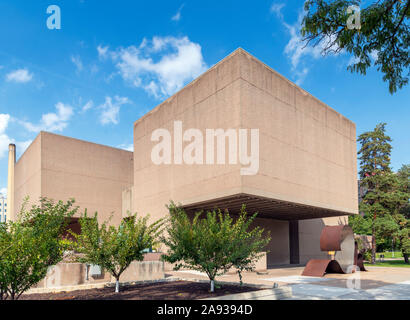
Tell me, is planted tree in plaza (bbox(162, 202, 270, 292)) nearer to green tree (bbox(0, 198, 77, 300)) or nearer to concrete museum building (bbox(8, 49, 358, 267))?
green tree (bbox(0, 198, 77, 300))

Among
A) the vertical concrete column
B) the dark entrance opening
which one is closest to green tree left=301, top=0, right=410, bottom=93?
the dark entrance opening

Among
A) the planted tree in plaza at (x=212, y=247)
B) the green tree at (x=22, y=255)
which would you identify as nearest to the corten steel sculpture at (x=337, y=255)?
the planted tree in plaza at (x=212, y=247)

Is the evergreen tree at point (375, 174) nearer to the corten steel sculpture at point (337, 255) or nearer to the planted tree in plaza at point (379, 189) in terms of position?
the planted tree in plaza at point (379, 189)

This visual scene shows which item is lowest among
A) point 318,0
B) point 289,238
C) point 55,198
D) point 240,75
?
point 289,238

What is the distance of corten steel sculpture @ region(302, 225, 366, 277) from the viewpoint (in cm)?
1938

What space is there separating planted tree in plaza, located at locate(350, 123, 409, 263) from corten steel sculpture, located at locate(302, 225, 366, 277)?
865 inches

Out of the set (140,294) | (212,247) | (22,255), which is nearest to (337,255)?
(212,247)

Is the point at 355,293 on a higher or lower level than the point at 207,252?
lower

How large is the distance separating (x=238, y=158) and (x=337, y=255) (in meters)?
8.41

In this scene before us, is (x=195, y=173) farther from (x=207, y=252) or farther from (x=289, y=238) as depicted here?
(x=289, y=238)

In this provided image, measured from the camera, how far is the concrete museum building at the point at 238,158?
78.4 feet

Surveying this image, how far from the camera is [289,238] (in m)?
38.7
